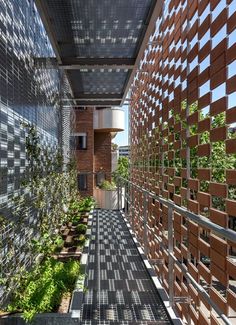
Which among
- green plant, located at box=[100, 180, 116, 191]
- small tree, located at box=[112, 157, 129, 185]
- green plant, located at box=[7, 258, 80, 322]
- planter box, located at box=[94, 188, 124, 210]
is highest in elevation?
small tree, located at box=[112, 157, 129, 185]

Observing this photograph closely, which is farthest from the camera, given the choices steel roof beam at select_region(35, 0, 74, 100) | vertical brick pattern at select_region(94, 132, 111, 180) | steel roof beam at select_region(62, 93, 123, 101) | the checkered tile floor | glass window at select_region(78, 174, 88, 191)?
vertical brick pattern at select_region(94, 132, 111, 180)

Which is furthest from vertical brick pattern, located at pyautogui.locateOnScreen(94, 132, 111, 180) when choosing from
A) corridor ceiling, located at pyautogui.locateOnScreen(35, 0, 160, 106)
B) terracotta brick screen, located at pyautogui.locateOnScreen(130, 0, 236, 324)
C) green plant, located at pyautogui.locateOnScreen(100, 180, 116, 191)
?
terracotta brick screen, located at pyautogui.locateOnScreen(130, 0, 236, 324)

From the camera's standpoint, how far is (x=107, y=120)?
13.9m

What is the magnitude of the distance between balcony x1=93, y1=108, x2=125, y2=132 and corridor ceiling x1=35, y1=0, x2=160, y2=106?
7.28 metres

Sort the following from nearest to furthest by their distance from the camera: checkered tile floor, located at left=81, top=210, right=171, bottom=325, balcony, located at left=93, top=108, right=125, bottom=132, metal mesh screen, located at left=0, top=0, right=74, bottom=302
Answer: metal mesh screen, located at left=0, top=0, right=74, bottom=302 → checkered tile floor, located at left=81, top=210, right=171, bottom=325 → balcony, located at left=93, top=108, right=125, bottom=132

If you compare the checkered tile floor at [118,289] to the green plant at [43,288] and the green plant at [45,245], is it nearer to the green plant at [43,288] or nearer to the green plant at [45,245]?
the green plant at [43,288]

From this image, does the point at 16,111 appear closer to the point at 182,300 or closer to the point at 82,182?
the point at 182,300

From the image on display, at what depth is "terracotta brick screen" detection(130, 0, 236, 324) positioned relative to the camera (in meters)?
2.06

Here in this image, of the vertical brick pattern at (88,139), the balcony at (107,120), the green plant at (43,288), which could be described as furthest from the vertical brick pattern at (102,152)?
the green plant at (43,288)

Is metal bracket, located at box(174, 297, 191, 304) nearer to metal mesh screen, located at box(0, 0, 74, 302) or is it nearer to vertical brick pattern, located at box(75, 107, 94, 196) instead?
metal mesh screen, located at box(0, 0, 74, 302)

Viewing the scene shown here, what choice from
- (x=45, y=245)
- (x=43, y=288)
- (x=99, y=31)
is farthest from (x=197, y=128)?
(x=99, y=31)

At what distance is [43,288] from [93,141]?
36.4 ft

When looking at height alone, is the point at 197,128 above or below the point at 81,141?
below

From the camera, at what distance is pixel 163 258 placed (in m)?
4.16
